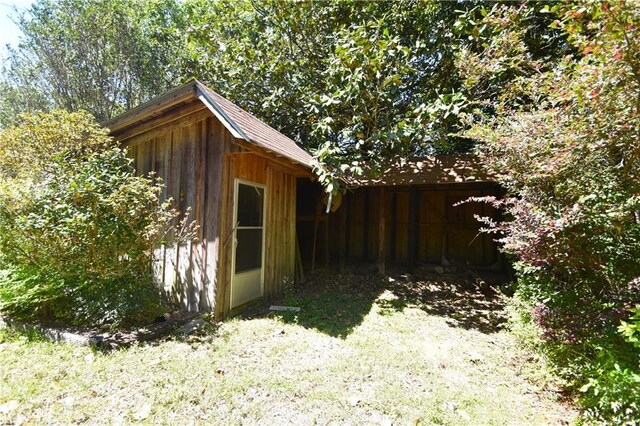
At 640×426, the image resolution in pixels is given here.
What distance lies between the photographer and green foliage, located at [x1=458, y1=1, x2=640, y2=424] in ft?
7.93

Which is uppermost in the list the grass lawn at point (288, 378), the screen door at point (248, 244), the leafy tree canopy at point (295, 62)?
the leafy tree canopy at point (295, 62)

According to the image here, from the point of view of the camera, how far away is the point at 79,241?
399cm

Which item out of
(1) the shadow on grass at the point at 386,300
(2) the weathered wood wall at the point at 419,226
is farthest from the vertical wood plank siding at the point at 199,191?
(2) the weathered wood wall at the point at 419,226

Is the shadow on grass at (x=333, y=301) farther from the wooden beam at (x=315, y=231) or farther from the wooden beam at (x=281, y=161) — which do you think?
the wooden beam at (x=281, y=161)

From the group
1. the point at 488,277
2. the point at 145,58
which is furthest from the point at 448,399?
the point at 145,58

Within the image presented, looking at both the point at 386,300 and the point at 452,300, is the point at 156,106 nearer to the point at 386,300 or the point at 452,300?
the point at 386,300

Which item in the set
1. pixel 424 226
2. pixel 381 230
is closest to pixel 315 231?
pixel 381 230

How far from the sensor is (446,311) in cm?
586

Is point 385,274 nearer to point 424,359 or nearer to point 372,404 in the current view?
point 424,359

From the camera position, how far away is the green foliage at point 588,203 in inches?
95.1

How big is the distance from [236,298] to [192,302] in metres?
0.71

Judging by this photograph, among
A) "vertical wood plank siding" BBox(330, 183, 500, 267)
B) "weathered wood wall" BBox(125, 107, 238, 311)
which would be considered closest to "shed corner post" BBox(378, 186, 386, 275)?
"vertical wood plank siding" BBox(330, 183, 500, 267)

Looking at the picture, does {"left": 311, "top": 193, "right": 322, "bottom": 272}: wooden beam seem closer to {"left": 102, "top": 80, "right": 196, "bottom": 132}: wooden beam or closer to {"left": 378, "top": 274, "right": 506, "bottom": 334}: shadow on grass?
{"left": 378, "top": 274, "right": 506, "bottom": 334}: shadow on grass

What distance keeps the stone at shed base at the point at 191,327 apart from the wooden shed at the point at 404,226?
4595mm
